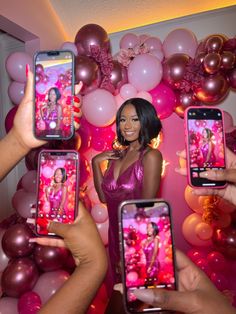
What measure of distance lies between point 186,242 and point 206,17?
200cm

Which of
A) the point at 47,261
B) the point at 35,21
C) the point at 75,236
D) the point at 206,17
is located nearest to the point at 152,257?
the point at 75,236

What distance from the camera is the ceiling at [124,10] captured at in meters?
2.70

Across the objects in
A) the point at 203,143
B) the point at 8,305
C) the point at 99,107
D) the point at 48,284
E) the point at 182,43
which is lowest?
the point at 8,305

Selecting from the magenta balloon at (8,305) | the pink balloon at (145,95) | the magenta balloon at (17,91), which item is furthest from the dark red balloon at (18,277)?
the pink balloon at (145,95)

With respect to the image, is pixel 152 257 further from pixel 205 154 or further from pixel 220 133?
pixel 220 133

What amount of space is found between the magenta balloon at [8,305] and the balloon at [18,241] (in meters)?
0.27

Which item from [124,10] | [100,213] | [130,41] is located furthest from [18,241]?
[124,10]

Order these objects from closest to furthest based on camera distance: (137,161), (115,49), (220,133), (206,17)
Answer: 1. (220,133)
2. (137,161)
3. (206,17)
4. (115,49)

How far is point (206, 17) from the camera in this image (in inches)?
107

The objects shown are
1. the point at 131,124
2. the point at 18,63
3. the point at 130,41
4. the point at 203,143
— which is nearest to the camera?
the point at 203,143

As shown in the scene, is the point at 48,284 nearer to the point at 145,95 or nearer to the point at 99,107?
the point at 99,107

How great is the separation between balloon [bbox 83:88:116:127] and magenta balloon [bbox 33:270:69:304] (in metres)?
1.10

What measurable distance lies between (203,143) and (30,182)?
1.28 metres

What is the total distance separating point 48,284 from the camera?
1907mm
